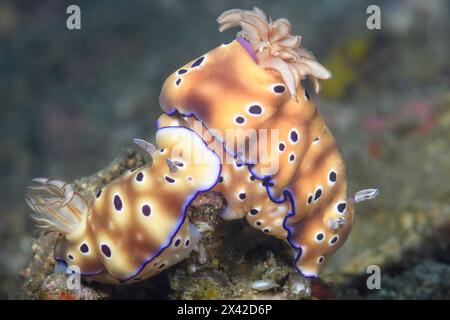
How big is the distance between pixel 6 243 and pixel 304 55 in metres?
7.15

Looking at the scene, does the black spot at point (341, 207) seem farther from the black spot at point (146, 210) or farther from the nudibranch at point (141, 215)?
the black spot at point (146, 210)

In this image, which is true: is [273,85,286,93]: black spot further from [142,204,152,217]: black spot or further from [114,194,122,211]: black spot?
[114,194,122,211]: black spot

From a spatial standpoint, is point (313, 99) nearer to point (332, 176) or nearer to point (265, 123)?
point (332, 176)

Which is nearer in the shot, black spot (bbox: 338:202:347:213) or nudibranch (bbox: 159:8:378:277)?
nudibranch (bbox: 159:8:378:277)

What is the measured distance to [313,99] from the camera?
10469 mm

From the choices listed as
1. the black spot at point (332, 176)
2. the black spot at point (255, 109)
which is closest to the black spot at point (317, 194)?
the black spot at point (332, 176)

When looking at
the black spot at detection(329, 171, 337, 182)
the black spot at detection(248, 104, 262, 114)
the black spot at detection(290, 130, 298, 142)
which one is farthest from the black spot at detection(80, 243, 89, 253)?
the black spot at detection(329, 171, 337, 182)

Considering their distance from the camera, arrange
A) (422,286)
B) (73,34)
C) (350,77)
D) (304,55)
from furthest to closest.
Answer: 1. (73,34)
2. (350,77)
3. (422,286)
4. (304,55)

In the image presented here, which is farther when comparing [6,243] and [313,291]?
[6,243]

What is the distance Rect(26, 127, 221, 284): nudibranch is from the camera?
2.82 meters

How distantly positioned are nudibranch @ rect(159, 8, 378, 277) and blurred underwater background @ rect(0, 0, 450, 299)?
1.09m
